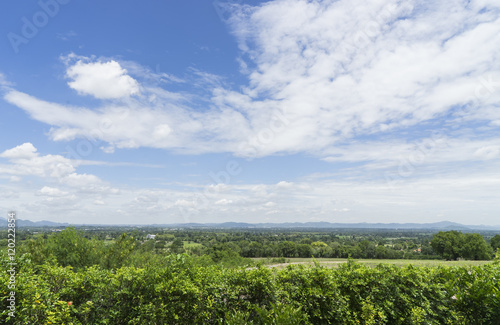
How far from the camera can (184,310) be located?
592 centimetres

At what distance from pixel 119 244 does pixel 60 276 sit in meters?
10.9

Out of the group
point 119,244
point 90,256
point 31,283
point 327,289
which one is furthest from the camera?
point 119,244

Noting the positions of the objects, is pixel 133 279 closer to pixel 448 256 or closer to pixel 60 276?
pixel 60 276

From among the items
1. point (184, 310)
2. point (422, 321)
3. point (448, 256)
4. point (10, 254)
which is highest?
point (10, 254)

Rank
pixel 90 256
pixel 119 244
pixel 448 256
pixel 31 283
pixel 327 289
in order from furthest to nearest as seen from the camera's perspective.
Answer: pixel 448 256, pixel 119 244, pixel 90 256, pixel 327 289, pixel 31 283

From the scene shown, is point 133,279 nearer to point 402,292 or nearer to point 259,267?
point 259,267

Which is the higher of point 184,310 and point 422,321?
point 184,310

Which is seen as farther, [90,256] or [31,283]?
[90,256]

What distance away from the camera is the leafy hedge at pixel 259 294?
5688mm

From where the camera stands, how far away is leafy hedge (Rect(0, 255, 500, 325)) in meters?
5.69

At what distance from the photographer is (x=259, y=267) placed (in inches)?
269

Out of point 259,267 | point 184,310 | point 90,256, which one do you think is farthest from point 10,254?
point 90,256

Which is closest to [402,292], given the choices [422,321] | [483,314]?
[422,321]

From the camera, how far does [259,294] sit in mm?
6301
